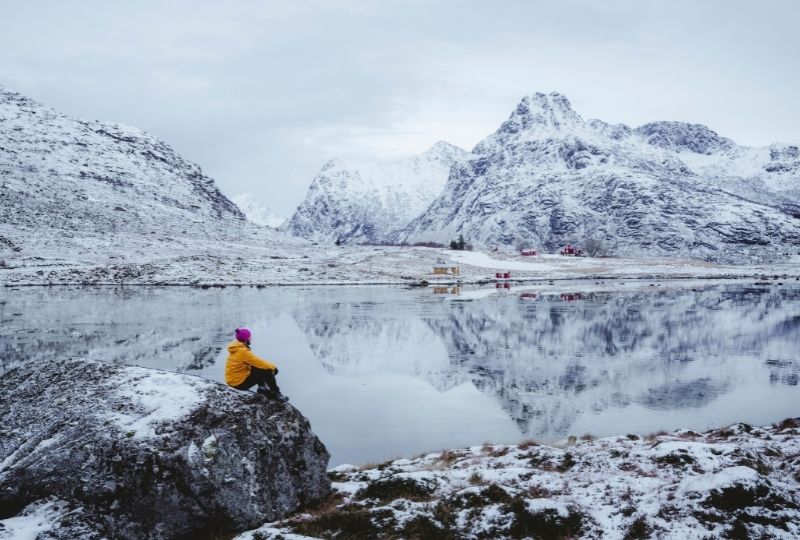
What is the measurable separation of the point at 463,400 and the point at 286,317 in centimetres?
2778

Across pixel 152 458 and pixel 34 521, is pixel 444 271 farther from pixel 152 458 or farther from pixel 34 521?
pixel 34 521

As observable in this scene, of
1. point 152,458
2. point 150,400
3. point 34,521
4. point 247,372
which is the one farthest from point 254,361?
point 34,521

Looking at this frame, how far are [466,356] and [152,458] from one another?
72.6 feet

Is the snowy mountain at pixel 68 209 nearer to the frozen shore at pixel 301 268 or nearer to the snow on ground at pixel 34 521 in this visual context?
the frozen shore at pixel 301 268

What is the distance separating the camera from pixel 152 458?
10242 millimetres

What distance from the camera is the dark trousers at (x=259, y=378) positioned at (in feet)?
41.6

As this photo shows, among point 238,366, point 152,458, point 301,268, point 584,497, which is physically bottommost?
point 584,497

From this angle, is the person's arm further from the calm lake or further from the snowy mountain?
the snowy mountain

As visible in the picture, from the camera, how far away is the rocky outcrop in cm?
1017

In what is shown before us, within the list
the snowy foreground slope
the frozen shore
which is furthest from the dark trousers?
the frozen shore

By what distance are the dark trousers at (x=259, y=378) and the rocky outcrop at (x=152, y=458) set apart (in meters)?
0.42

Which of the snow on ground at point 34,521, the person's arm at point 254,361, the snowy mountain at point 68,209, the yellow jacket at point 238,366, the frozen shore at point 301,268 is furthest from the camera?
the snowy mountain at point 68,209

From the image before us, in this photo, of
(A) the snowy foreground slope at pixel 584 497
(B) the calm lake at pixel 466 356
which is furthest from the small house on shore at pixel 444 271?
(A) the snowy foreground slope at pixel 584 497

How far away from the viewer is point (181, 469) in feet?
33.8
